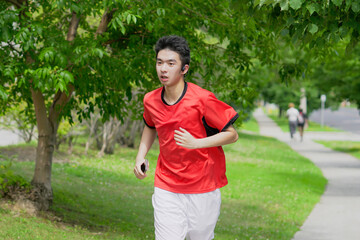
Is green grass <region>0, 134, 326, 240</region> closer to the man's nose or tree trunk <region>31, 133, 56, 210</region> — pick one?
tree trunk <region>31, 133, 56, 210</region>

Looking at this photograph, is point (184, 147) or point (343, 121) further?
point (343, 121)

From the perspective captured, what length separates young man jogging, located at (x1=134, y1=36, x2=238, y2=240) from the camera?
3.79 meters

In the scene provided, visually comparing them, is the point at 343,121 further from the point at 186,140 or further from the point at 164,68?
the point at 186,140

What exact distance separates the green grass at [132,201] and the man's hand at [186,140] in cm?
332

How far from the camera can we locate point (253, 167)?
18125mm

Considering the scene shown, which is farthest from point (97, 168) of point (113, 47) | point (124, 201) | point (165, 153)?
point (165, 153)

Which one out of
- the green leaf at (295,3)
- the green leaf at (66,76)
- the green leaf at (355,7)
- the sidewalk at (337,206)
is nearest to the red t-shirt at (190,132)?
the green leaf at (295,3)

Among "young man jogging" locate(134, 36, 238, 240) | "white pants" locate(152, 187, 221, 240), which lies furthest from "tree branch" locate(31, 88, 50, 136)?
"white pants" locate(152, 187, 221, 240)

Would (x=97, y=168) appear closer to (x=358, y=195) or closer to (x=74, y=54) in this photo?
(x=358, y=195)

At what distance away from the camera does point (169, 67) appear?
3805 millimetres

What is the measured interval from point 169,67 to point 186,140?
54cm

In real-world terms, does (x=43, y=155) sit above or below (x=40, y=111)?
below

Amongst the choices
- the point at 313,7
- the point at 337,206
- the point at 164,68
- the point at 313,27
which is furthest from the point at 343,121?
the point at 164,68

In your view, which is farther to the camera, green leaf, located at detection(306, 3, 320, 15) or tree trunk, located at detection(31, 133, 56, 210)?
tree trunk, located at detection(31, 133, 56, 210)
